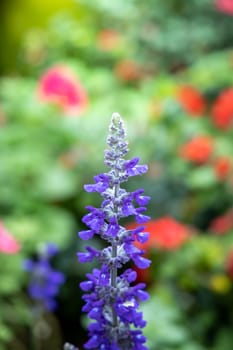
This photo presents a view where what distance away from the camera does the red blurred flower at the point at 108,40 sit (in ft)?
18.7

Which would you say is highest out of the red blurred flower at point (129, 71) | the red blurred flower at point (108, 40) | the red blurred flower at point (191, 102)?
the red blurred flower at point (108, 40)

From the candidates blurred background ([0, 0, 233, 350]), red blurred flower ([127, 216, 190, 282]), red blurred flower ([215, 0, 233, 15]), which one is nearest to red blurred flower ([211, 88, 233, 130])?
blurred background ([0, 0, 233, 350])

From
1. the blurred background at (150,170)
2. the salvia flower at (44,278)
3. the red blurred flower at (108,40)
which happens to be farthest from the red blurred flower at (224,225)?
the red blurred flower at (108,40)

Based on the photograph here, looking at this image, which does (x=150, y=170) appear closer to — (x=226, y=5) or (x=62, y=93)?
(x=62, y=93)

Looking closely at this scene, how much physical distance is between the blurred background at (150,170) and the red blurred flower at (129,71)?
1 cm

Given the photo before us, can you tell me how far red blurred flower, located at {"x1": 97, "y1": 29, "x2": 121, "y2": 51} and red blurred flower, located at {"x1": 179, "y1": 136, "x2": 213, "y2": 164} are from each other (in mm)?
2171

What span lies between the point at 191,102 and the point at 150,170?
1.73 ft

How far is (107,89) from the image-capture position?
5.08 meters

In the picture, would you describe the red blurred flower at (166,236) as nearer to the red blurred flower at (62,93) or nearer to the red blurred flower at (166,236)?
the red blurred flower at (166,236)

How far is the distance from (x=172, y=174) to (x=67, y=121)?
777mm

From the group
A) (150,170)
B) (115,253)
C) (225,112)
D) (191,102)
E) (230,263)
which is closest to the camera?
(115,253)

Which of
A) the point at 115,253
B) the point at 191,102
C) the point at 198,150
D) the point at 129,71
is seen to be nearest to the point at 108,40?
the point at 129,71

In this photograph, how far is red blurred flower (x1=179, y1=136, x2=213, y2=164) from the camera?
3.58 m

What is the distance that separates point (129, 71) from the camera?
213 inches
